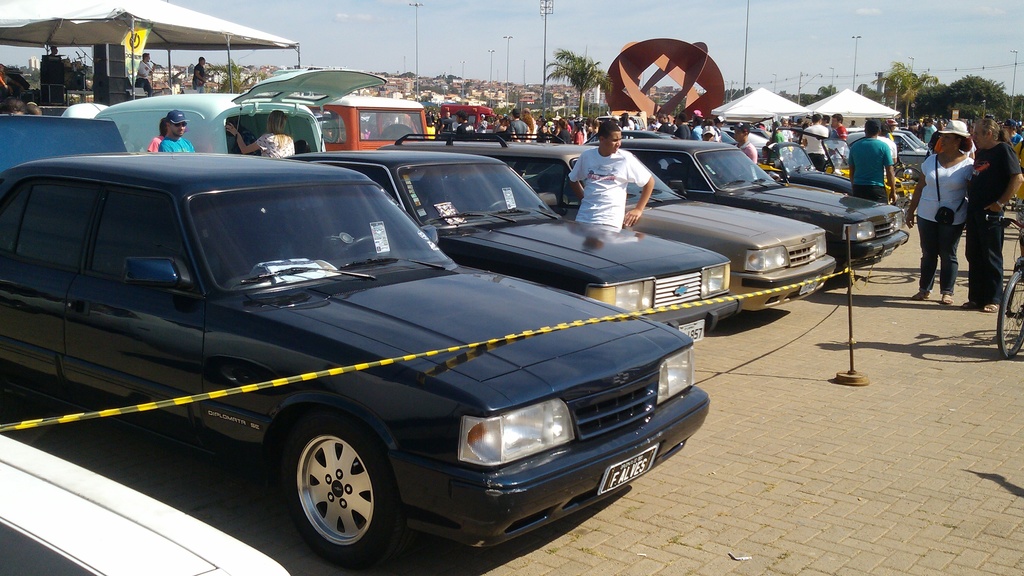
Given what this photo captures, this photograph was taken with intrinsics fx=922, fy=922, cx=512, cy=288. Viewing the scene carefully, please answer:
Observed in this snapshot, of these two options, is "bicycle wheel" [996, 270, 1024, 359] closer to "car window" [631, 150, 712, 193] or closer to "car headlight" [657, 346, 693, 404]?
"car window" [631, 150, 712, 193]

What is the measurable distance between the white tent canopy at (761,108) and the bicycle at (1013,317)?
2333cm

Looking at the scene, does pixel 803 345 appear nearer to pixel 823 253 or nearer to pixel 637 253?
pixel 823 253

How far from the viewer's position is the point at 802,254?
895 centimetres

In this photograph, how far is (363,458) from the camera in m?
3.67

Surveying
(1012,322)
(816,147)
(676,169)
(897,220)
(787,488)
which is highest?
(816,147)

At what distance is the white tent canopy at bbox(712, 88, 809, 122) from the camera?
31.3 m

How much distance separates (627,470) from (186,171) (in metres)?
2.70

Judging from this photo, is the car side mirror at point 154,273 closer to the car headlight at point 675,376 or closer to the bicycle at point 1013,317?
the car headlight at point 675,376

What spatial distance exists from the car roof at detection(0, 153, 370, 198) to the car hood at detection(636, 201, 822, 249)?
13.6ft

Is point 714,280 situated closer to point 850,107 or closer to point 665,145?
point 665,145

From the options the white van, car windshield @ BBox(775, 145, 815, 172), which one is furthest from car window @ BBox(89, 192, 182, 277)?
car windshield @ BBox(775, 145, 815, 172)

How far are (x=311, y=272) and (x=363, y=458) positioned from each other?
47.8 inches

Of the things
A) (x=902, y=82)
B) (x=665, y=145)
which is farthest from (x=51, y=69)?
(x=902, y=82)

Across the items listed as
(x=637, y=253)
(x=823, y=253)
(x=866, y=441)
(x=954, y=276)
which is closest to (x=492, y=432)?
(x=866, y=441)
